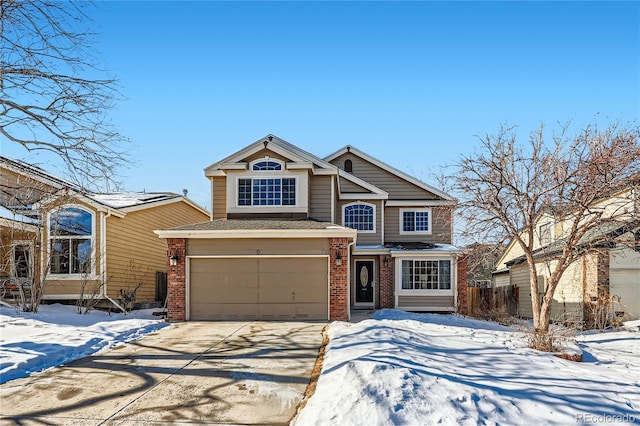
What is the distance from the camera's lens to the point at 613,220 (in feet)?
37.2

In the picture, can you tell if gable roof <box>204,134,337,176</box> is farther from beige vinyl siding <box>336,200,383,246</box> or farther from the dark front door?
the dark front door

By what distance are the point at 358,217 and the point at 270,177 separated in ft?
19.1

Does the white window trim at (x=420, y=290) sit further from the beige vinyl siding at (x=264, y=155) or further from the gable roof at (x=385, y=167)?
the beige vinyl siding at (x=264, y=155)

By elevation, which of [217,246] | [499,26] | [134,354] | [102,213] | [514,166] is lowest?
[134,354]

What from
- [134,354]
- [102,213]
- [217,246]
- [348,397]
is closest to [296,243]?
[217,246]

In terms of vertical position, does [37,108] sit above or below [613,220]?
Result: above

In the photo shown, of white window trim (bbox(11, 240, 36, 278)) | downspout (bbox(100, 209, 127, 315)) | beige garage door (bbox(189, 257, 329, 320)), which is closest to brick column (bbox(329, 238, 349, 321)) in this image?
beige garage door (bbox(189, 257, 329, 320))

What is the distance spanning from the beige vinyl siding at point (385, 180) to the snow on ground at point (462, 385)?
41.8ft

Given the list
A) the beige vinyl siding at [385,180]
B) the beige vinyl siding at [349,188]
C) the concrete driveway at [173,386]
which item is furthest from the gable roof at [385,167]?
the concrete driveway at [173,386]

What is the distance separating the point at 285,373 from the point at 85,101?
746 cm

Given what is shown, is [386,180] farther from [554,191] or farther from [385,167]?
[554,191]

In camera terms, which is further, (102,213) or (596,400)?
(102,213)

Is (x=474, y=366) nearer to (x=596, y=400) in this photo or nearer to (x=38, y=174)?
(x=596, y=400)

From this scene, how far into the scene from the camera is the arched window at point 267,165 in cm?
1744
